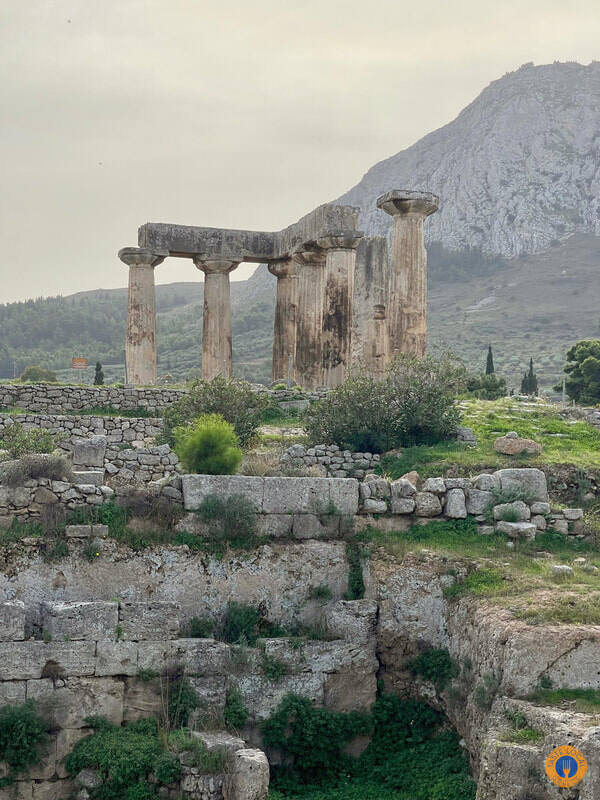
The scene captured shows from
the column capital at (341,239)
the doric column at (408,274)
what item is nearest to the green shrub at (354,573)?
the doric column at (408,274)

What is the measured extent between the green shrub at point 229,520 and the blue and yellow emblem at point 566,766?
6036 mm

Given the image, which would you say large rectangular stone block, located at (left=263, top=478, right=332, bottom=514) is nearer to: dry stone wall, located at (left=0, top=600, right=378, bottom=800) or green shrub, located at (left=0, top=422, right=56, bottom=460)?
dry stone wall, located at (left=0, top=600, right=378, bottom=800)

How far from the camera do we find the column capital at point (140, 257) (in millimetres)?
35656

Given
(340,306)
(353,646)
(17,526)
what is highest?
(340,306)

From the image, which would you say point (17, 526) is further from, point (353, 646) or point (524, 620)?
point (524, 620)

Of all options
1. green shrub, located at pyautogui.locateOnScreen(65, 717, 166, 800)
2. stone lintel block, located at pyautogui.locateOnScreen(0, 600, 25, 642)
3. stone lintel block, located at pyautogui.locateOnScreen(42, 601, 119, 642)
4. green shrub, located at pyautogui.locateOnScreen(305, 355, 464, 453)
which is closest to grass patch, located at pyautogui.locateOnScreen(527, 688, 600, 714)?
green shrub, located at pyautogui.locateOnScreen(65, 717, 166, 800)

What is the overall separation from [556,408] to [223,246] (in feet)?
38.3

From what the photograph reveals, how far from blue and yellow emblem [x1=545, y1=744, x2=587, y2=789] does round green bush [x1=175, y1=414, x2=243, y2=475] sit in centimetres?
789

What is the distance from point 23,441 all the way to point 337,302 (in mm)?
13039

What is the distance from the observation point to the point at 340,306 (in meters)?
33.0

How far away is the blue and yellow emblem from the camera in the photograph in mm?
12656

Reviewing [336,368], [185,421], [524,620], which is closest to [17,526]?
[524,620]

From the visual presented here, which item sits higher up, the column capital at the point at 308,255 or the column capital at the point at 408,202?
the column capital at the point at 408,202

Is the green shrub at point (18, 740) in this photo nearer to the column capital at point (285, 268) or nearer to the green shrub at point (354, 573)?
the green shrub at point (354, 573)
